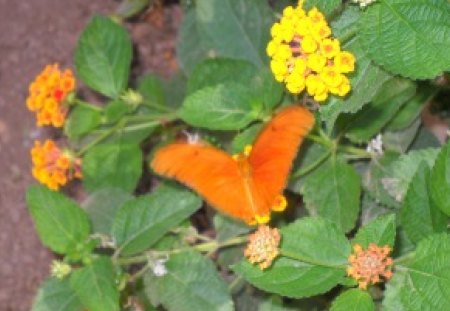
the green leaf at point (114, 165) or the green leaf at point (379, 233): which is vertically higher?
the green leaf at point (379, 233)

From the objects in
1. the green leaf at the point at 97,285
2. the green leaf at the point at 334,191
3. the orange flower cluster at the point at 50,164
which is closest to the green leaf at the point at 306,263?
the green leaf at the point at 334,191

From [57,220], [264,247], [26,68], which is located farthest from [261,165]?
[26,68]

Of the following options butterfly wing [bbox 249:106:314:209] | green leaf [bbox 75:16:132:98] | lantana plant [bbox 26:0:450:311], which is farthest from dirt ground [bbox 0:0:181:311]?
butterfly wing [bbox 249:106:314:209]

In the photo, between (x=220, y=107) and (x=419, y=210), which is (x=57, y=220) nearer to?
(x=220, y=107)

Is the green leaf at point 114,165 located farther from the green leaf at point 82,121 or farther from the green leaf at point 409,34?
the green leaf at point 409,34

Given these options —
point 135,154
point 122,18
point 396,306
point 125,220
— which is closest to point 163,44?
point 122,18

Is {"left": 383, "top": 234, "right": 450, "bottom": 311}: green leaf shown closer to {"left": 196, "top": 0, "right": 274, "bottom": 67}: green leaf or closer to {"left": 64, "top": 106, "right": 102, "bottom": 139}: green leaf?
{"left": 196, "top": 0, "right": 274, "bottom": 67}: green leaf

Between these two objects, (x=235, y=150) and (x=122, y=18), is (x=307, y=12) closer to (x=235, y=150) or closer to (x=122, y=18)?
(x=235, y=150)
